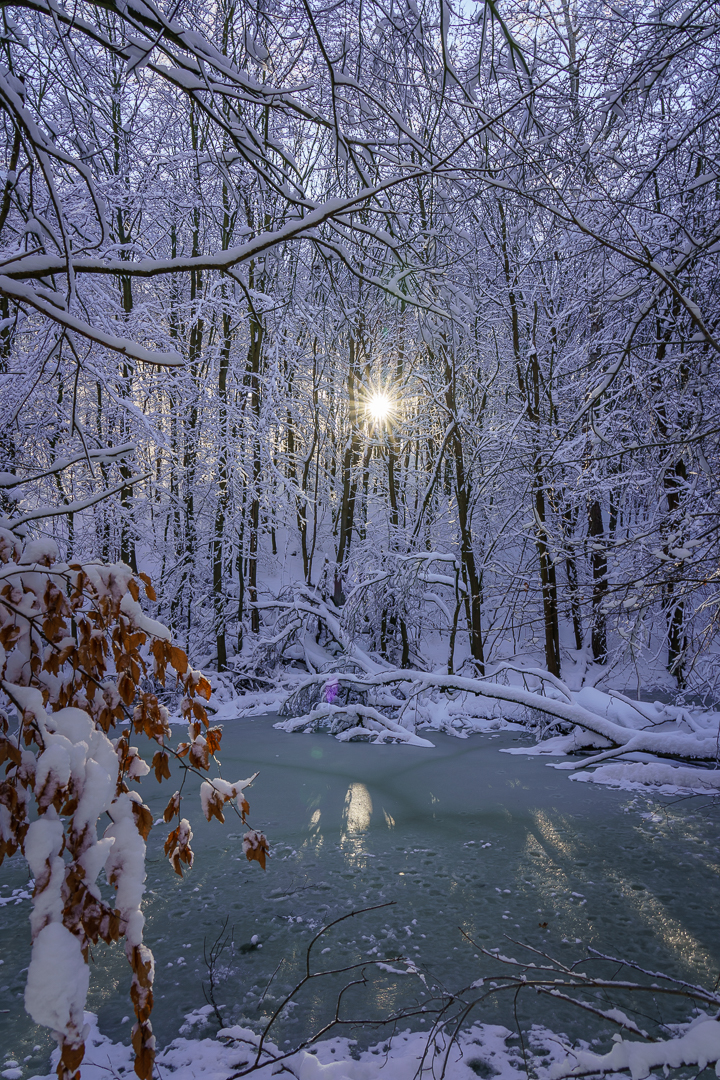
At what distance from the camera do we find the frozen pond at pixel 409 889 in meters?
3.44

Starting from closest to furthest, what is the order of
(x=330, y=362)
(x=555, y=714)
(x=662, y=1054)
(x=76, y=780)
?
1. (x=76, y=780)
2. (x=662, y=1054)
3. (x=330, y=362)
4. (x=555, y=714)

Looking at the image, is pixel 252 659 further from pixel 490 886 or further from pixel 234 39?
pixel 234 39

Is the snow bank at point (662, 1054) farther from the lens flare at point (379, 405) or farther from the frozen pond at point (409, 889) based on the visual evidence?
the lens flare at point (379, 405)

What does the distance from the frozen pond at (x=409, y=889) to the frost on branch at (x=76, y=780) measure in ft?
5.38

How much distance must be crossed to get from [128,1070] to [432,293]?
4.00 meters

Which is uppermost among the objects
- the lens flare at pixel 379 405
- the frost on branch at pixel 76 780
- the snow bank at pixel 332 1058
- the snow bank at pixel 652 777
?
the lens flare at pixel 379 405

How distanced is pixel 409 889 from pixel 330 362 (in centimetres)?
391

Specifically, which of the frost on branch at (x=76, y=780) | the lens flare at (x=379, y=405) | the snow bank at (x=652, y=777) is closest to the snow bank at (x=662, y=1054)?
the frost on branch at (x=76, y=780)

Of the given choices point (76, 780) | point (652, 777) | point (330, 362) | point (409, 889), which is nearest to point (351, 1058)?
point (409, 889)

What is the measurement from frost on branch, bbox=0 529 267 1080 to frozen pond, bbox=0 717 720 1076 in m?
1.64

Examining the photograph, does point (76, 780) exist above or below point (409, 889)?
above

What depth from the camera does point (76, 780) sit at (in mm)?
1520

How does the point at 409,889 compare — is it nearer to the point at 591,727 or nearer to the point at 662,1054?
the point at 662,1054

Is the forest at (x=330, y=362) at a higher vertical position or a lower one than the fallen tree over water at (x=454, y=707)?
higher
